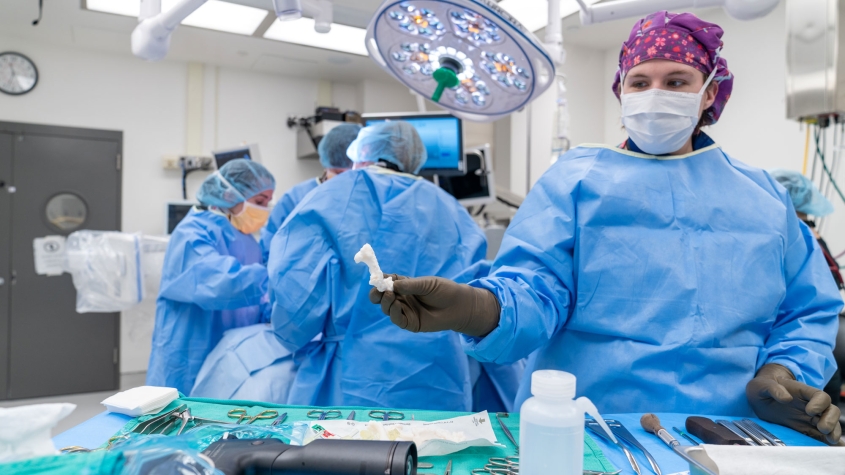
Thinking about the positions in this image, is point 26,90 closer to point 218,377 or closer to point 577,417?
point 218,377

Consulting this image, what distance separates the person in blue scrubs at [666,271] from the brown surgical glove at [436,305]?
0.14 ft

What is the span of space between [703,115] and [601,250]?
18.4 inches

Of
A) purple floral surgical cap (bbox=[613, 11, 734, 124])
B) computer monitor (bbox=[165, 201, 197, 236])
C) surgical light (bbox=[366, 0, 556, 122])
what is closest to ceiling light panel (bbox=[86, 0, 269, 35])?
computer monitor (bbox=[165, 201, 197, 236])

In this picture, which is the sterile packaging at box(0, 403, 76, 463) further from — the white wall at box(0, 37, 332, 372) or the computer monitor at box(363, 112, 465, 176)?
the white wall at box(0, 37, 332, 372)

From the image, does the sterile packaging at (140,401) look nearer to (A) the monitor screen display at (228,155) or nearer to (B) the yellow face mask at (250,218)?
(B) the yellow face mask at (250,218)

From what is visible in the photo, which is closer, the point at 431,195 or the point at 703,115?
the point at 703,115

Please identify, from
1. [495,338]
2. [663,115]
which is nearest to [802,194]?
[663,115]

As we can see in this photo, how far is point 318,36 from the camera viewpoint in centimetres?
415

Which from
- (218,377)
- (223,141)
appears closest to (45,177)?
(223,141)

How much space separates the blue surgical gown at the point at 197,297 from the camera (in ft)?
7.04

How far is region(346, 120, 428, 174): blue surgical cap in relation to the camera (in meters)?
1.86

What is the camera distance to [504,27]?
1.01 metres

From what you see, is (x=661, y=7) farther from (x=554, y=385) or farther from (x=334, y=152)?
(x=334, y=152)

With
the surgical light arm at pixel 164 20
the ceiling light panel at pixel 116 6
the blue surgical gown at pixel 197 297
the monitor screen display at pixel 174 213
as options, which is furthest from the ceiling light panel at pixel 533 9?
the monitor screen display at pixel 174 213
